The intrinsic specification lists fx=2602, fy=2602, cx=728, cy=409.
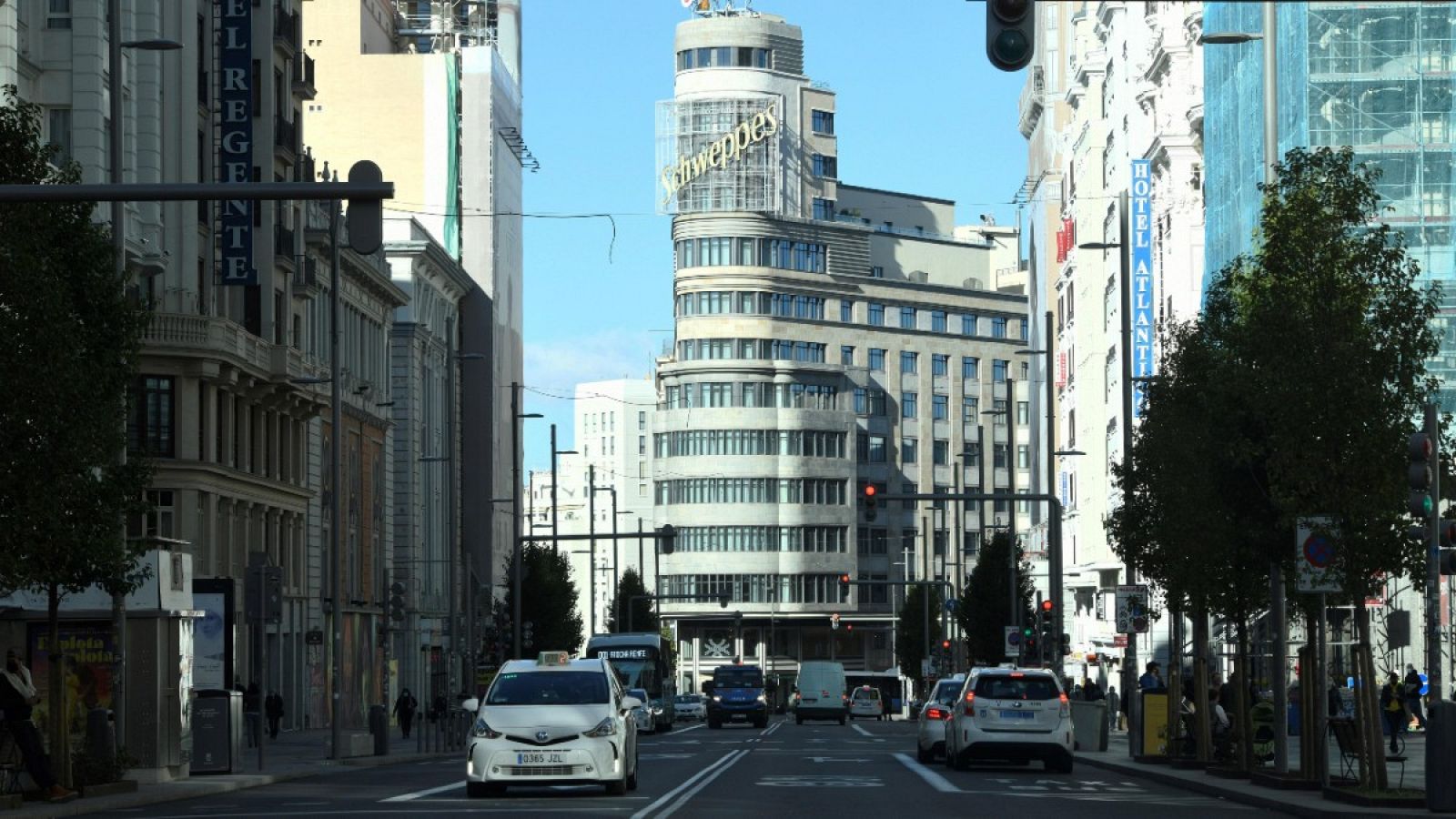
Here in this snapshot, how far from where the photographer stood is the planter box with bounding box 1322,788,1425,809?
2505 cm

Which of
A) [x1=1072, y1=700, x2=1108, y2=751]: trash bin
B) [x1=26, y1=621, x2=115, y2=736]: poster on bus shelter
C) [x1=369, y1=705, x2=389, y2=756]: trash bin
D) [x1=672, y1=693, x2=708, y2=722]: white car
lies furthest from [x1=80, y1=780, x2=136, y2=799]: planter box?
[x1=672, y1=693, x2=708, y2=722]: white car

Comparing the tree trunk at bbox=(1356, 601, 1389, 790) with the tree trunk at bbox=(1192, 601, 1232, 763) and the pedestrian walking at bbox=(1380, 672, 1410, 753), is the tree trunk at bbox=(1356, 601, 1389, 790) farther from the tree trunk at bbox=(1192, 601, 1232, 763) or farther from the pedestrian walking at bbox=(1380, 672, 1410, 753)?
the pedestrian walking at bbox=(1380, 672, 1410, 753)

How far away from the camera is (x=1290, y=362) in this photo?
1124 inches

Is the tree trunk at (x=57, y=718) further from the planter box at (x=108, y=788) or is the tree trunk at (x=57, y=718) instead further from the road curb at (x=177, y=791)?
the road curb at (x=177, y=791)

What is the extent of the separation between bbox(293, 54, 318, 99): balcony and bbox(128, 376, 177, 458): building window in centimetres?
1410

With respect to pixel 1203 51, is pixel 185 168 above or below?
below

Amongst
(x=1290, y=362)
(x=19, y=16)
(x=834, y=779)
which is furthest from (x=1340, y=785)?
(x=19, y=16)

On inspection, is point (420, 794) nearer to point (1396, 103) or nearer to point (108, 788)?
point (108, 788)

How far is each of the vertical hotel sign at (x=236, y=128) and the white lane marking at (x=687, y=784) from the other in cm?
2295

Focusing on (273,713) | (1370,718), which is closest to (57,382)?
(1370,718)

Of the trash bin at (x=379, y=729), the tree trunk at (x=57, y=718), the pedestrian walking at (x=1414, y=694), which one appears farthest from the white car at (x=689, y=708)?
the tree trunk at (x=57, y=718)

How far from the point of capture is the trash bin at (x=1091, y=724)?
167ft

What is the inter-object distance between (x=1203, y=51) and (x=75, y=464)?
57175 mm

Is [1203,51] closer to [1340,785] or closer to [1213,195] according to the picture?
[1213,195]
